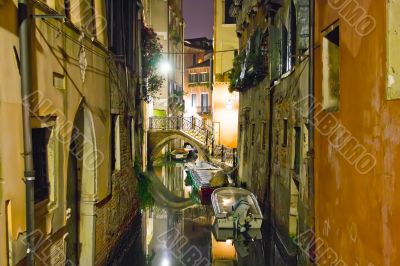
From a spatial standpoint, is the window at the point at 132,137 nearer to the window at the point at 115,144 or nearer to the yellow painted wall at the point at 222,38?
the window at the point at 115,144

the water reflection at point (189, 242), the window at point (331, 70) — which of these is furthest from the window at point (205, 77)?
the window at point (331, 70)

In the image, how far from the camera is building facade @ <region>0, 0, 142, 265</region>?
15.4 feet

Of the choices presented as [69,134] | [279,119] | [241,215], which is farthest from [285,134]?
[69,134]

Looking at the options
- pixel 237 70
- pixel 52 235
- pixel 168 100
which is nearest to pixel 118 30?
pixel 52 235

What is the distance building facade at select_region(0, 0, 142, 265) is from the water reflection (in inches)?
40.5

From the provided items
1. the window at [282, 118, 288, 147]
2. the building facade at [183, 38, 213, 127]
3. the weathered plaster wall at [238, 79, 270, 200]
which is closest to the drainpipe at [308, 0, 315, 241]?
the window at [282, 118, 288, 147]

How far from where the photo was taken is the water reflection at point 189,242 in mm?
11609

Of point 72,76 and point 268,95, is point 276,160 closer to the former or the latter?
point 268,95

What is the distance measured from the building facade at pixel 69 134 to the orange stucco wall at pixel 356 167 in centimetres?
412

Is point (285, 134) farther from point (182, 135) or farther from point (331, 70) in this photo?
point (182, 135)

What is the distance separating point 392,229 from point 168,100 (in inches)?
1358

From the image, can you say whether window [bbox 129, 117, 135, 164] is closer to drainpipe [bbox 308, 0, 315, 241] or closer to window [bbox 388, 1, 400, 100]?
drainpipe [bbox 308, 0, 315, 241]

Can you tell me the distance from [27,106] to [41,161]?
126 cm

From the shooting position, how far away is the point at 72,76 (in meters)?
7.08
